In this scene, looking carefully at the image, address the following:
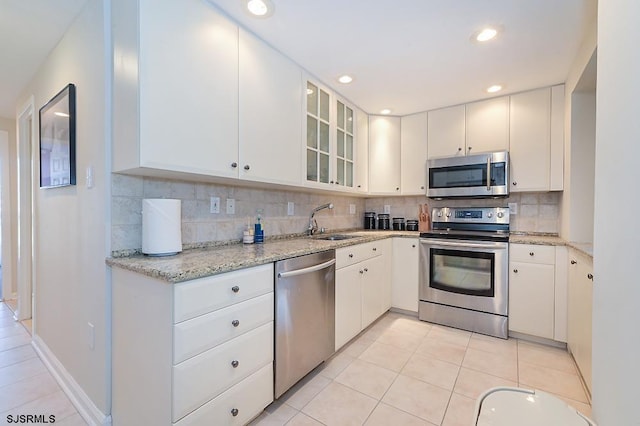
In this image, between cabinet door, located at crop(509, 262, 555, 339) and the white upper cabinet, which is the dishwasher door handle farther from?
cabinet door, located at crop(509, 262, 555, 339)

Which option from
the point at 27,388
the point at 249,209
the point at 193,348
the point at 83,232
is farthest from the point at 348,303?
the point at 27,388

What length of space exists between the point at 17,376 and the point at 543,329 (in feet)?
13.0

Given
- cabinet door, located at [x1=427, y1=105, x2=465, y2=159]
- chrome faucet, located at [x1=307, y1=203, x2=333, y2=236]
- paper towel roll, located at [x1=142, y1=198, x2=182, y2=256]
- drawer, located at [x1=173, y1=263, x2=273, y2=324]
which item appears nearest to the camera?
drawer, located at [x1=173, y1=263, x2=273, y2=324]

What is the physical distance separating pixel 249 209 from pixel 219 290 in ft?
3.45

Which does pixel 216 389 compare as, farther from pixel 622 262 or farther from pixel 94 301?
pixel 622 262

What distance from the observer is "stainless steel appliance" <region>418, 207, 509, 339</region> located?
2453mm

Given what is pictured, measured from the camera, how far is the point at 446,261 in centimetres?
269

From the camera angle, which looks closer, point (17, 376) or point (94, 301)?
point (94, 301)

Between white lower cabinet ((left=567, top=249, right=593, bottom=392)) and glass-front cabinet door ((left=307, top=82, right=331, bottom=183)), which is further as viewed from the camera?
glass-front cabinet door ((left=307, top=82, right=331, bottom=183))

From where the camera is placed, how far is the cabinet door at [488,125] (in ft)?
8.90

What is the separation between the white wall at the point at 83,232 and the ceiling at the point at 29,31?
6 cm

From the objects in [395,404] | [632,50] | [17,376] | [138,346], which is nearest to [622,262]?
[632,50]

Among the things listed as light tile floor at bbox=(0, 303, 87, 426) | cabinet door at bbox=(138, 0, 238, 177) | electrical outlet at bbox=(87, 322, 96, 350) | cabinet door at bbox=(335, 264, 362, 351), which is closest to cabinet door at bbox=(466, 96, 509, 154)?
cabinet door at bbox=(335, 264, 362, 351)

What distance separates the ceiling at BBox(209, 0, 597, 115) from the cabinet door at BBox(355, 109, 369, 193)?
52 centimetres
